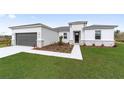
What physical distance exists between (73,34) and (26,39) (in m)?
8.88

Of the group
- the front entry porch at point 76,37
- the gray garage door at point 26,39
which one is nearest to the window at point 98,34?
the front entry porch at point 76,37

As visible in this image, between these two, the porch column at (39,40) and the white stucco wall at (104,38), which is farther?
the white stucco wall at (104,38)

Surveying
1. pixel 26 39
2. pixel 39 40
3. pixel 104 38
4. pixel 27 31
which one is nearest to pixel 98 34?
pixel 104 38

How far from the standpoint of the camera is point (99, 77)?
15.4ft


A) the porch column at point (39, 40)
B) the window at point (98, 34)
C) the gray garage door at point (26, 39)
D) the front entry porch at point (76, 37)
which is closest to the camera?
the porch column at point (39, 40)

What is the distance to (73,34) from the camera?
20.3 m

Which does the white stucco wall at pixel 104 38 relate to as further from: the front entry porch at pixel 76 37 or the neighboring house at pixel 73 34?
the front entry porch at pixel 76 37

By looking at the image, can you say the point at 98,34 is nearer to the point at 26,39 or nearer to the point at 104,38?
the point at 104,38

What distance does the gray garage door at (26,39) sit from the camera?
610 inches

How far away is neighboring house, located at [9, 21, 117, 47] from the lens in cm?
1498

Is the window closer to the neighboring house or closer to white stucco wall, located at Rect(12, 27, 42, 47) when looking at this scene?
the neighboring house
